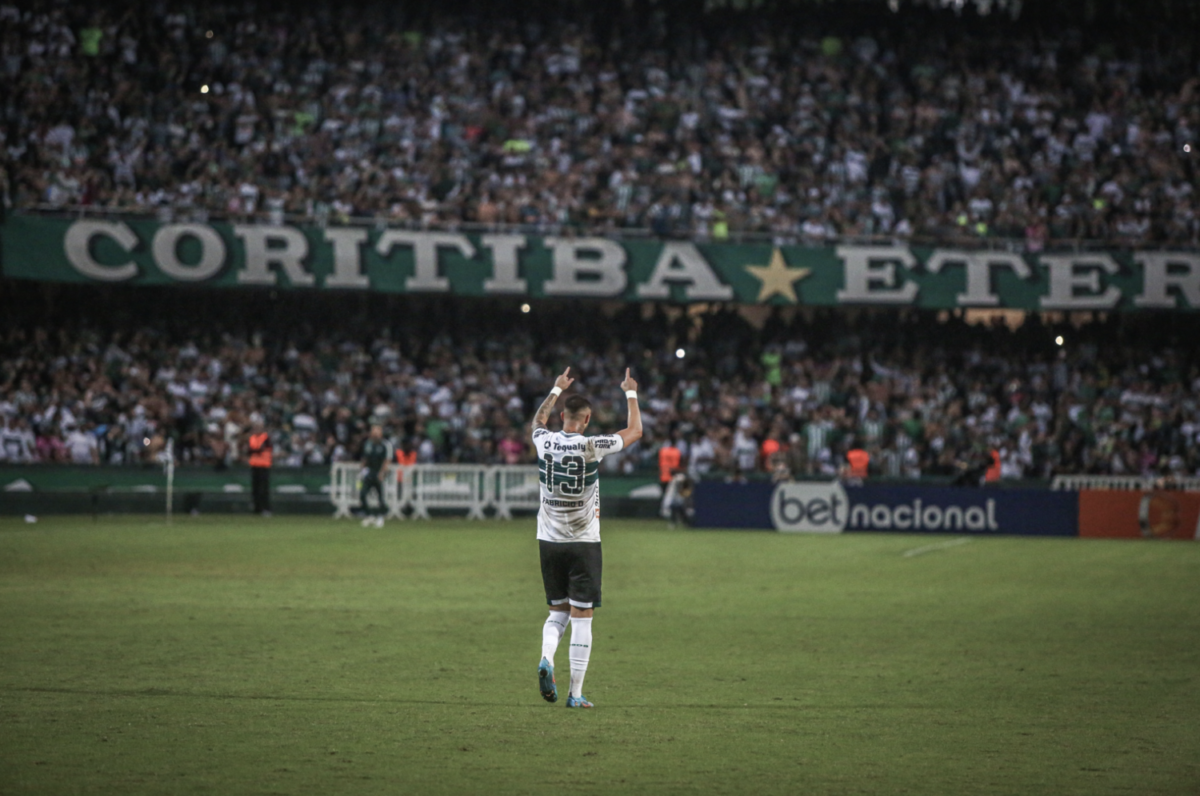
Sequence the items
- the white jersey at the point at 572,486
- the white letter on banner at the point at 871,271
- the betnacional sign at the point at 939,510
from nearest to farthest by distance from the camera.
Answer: the white jersey at the point at 572,486 → the betnacional sign at the point at 939,510 → the white letter on banner at the point at 871,271

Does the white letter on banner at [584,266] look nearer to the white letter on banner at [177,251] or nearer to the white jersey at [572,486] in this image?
the white letter on banner at [177,251]

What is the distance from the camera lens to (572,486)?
994cm

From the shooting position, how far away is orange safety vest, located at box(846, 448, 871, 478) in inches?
1284

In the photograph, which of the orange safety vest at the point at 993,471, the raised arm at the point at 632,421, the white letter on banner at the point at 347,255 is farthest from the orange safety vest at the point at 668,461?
the raised arm at the point at 632,421

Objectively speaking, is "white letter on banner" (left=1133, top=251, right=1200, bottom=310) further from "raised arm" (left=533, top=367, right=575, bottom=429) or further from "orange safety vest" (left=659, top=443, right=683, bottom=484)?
"raised arm" (left=533, top=367, right=575, bottom=429)

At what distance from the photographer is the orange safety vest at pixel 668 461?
3189cm

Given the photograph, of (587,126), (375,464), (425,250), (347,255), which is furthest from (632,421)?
(587,126)

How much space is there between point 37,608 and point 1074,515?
21.4 metres

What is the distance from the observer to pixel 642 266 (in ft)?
117

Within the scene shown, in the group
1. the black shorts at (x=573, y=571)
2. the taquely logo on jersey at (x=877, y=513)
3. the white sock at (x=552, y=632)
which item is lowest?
the taquely logo on jersey at (x=877, y=513)

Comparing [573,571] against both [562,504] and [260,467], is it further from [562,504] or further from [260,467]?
[260,467]

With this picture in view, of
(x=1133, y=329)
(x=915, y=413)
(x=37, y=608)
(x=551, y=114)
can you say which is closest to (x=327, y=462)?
(x=551, y=114)

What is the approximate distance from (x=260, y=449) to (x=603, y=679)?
2114 cm

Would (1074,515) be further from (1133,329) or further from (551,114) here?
(551,114)
